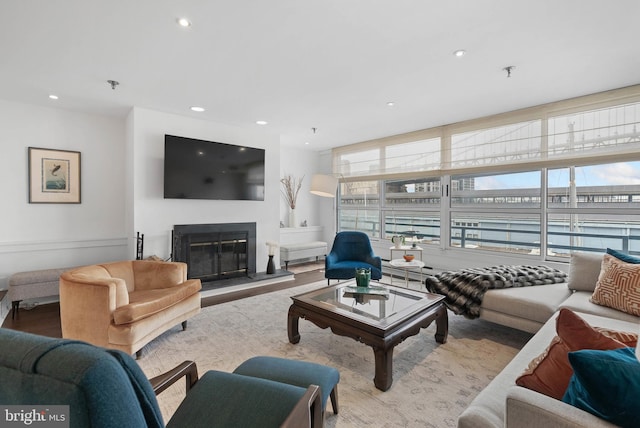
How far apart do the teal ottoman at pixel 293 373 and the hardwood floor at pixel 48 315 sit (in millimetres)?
2420

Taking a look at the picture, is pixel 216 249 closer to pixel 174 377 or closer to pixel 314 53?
pixel 314 53

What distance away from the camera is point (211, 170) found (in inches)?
171

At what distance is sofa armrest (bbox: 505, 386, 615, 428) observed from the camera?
3.05 feet

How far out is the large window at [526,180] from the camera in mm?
3365

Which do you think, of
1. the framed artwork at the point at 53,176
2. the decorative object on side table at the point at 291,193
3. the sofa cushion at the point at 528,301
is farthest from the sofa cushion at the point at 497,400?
the framed artwork at the point at 53,176

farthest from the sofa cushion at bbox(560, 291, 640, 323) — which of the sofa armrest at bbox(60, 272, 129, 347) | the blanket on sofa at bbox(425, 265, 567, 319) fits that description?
the sofa armrest at bbox(60, 272, 129, 347)

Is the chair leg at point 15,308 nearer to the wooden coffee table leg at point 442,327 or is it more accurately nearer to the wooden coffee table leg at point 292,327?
the wooden coffee table leg at point 292,327

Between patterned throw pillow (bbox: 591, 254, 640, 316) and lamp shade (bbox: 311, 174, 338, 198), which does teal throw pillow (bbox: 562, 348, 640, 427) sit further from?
lamp shade (bbox: 311, 174, 338, 198)

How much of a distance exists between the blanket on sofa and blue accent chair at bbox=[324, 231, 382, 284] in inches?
40.5

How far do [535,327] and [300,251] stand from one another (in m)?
3.87

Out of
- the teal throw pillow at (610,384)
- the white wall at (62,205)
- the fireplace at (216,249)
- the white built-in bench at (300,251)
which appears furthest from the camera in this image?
the white built-in bench at (300,251)

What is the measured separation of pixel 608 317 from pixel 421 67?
2.53 meters

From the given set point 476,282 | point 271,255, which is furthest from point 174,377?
point 271,255

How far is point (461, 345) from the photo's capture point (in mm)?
2639
